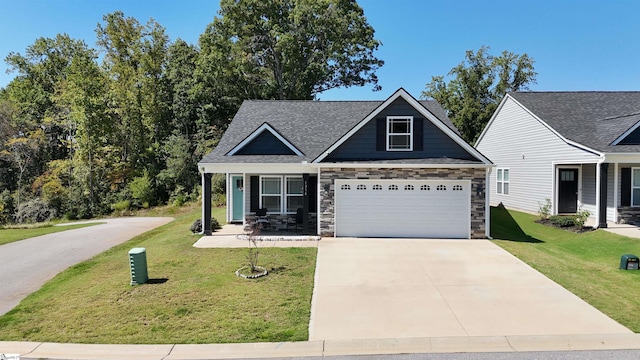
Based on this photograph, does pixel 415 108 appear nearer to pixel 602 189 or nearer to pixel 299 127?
pixel 299 127

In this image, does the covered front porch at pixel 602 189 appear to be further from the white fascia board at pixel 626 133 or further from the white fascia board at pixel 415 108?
the white fascia board at pixel 415 108

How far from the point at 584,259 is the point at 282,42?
2676 cm

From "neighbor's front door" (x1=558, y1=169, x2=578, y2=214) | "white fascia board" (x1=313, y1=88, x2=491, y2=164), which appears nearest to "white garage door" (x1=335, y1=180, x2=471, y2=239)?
"white fascia board" (x1=313, y1=88, x2=491, y2=164)

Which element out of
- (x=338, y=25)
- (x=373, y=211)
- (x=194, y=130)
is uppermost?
(x=338, y=25)

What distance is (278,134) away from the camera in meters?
15.0

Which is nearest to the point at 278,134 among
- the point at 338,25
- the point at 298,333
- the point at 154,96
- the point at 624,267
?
the point at 298,333

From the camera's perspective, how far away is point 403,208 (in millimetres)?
13570

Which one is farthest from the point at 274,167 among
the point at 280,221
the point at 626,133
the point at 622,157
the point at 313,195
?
the point at 626,133

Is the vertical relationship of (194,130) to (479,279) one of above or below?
above

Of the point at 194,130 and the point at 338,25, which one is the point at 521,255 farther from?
the point at 194,130

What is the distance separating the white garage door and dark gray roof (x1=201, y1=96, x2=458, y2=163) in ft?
7.50

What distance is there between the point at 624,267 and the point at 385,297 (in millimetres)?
6817

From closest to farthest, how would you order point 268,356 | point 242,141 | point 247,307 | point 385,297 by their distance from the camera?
point 268,356
point 247,307
point 385,297
point 242,141

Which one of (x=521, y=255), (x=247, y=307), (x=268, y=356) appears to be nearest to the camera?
(x=268, y=356)
